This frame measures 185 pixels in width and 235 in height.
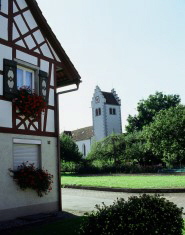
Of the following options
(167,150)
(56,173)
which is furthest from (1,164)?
(167,150)

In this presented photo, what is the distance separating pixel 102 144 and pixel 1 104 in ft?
132

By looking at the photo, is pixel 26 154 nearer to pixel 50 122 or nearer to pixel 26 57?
pixel 50 122

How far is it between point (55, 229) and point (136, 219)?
3947mm

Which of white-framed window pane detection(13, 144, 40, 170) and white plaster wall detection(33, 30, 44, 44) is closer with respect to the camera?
white-framed window pane detection(13, 144, 40, 170)

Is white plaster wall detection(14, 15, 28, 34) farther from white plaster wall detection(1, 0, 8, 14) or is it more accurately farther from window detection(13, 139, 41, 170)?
window detection(13, 139, 41, 170)

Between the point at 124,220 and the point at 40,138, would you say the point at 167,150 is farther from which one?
the point at 124,220

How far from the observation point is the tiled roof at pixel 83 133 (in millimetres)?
77688

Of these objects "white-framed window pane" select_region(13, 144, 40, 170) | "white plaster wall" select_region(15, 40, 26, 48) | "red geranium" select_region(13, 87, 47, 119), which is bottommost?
"white-framed window pane" select_region(13, 144, 40, 170)

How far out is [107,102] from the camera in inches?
3017

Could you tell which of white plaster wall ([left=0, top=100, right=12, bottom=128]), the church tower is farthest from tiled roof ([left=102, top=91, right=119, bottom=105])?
white plaster wall ([left=0, top=100, right=12, bottom=128])

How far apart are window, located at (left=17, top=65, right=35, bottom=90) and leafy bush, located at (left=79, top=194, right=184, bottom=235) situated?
24.2 feet

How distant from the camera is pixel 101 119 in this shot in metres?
75.3

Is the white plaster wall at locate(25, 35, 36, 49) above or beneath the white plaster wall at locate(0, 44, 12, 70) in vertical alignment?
above

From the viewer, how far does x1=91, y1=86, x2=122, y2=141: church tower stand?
2918 inches
